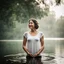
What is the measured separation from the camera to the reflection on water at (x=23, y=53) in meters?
2.31

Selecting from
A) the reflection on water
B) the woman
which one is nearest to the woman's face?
the woman

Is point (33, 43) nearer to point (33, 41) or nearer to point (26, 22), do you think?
point (33, 41)

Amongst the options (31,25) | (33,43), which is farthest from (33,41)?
(31,25)

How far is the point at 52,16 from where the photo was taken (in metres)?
2.43

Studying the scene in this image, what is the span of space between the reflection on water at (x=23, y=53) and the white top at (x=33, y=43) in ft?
0.30

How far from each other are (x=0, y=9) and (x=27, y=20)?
0.35 metres

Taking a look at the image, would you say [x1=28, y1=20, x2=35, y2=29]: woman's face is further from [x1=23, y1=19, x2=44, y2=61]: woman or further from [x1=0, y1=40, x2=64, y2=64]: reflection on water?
[x1=0, y1=40, x2=64, y2=64]: reflection on water

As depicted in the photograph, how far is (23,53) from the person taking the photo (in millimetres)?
2354

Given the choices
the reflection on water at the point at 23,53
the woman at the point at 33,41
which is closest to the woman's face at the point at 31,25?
the woman at the point at 33,41

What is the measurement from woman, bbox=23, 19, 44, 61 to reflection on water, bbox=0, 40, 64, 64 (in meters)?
0.06

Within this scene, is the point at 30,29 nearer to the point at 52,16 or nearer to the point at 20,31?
the point at 20,31

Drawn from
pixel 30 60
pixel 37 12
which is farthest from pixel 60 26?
pixel 30 60

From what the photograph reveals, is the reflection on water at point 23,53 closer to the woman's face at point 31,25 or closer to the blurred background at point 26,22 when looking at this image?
the blurred background at point 26,22

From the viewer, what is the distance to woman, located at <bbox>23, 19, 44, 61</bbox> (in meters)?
2.28
